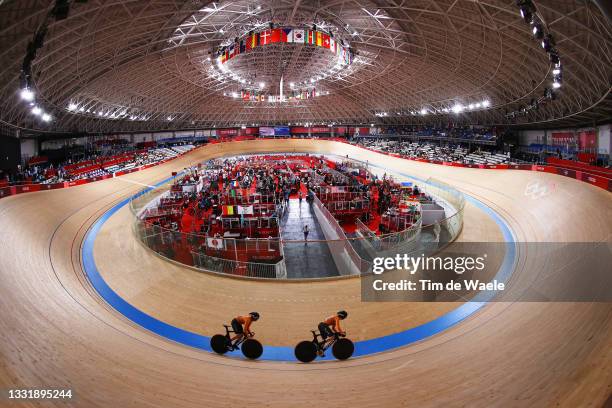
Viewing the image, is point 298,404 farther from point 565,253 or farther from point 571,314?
point 565,253

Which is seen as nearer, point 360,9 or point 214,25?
point 360,9

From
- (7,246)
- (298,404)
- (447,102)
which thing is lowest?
(298,404)

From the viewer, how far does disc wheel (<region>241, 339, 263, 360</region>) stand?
6434mm

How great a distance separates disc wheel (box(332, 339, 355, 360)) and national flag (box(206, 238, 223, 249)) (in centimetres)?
505

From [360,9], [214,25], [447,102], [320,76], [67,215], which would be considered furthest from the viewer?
[320,76]

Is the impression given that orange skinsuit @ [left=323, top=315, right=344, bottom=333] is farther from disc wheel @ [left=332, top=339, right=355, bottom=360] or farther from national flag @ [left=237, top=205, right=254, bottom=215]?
national flag @ [left=237, top=205, right=254, bottom=215]

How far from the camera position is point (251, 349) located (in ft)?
21.1

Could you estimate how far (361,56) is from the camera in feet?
120

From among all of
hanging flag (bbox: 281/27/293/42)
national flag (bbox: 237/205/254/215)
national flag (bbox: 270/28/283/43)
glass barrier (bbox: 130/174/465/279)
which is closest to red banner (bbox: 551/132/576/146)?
hanging flag (bbox: 281/27/293/42)

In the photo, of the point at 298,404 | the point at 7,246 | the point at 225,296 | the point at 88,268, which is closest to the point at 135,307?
the point at 225,296

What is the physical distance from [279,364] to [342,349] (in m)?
1.30

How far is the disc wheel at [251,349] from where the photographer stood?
253 inches

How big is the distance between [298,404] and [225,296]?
444cm

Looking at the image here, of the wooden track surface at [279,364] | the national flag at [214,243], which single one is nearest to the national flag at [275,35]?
the national flag at [214,243]
